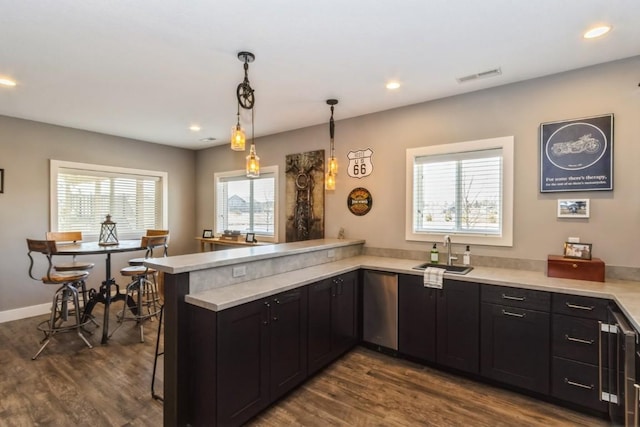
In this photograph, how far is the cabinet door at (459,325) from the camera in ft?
9.03

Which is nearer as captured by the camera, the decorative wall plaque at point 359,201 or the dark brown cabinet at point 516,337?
the dark brown cabinet at point 516,337

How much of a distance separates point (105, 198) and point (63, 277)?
6.97 feet

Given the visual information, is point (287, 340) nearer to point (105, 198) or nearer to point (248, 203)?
point (248, 203)

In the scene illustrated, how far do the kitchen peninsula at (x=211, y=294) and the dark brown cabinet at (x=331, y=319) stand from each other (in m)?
0.17

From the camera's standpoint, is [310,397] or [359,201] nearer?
[310,397]

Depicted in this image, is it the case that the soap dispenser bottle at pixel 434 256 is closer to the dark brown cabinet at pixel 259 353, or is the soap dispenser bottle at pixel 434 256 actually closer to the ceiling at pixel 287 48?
the dark brown cabinet at pixel 259 353

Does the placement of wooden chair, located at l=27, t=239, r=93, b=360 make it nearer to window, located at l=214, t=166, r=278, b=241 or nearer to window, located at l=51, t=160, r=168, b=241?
window, located at l=51, t=160, r=168, b=241

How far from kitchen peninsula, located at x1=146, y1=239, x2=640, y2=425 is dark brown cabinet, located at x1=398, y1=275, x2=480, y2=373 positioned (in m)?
0.19

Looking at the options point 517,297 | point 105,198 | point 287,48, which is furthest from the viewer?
point 105,198

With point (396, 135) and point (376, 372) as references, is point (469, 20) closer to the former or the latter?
point (396, 135)

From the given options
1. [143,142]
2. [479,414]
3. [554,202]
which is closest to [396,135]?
[554,202]

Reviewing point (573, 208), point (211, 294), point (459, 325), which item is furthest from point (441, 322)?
point (211, 294)

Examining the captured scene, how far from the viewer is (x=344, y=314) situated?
10.5ft

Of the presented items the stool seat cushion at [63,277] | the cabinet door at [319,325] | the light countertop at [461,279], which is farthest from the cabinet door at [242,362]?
the stool seat cushion at [63,277]
